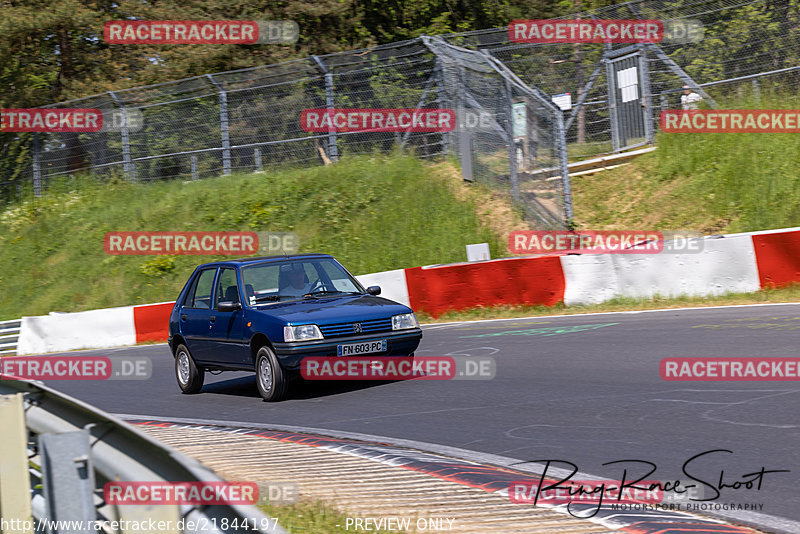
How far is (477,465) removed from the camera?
647 centimetres

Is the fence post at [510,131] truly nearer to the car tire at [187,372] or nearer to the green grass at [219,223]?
the green grass at [219,223]

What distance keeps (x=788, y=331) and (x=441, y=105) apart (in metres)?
13.8

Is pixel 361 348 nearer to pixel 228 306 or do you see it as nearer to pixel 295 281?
pixel 295 281

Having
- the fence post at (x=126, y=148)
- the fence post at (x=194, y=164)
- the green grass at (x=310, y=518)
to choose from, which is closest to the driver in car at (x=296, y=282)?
the green grass at (x=310, y=518)

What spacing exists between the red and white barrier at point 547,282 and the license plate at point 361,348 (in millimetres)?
6940

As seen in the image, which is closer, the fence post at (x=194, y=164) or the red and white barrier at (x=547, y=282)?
the red and white barrier at (x=547, y=282)

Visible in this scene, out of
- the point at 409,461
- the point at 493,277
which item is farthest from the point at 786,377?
the point at 493,277

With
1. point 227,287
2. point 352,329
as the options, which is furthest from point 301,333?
point 227,287

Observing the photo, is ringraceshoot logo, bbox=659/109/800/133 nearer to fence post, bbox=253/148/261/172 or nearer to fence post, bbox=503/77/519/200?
fence post, bbox=503/77/519/200

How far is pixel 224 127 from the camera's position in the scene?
88.1 feet

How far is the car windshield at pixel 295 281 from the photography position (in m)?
11.0

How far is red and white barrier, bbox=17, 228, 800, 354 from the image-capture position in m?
14.6

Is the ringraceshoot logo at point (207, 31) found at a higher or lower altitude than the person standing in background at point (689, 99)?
higher

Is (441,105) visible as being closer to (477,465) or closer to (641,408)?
(641,408)
